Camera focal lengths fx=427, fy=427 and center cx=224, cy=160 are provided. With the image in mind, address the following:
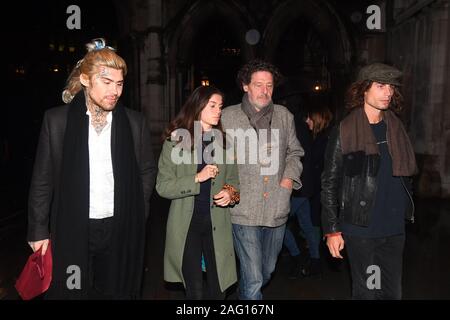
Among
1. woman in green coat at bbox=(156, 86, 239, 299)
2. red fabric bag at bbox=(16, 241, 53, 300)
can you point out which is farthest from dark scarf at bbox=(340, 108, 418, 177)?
red fabric bag at bbox=(16, 241, 53, 300)

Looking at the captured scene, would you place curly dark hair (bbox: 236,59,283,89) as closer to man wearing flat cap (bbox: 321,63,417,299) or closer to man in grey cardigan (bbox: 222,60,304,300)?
man in grey cardigan (bbox: 222,60,304,300)

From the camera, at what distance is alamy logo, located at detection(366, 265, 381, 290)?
3.01 metres

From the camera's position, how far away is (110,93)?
8.87ft

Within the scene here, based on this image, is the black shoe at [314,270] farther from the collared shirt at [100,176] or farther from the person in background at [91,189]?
the collared shirt at [100,176]

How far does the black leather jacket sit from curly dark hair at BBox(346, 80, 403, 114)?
24 cm

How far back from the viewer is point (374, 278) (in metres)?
3.02

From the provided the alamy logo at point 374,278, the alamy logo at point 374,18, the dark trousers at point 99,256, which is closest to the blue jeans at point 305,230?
the alamy logo at point 374,278

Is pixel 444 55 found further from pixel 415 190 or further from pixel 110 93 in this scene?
pixel 110 93

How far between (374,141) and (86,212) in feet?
6.60

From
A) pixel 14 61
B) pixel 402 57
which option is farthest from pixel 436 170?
pixel 14 61

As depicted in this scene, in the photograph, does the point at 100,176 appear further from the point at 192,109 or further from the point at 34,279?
the point at 192,109

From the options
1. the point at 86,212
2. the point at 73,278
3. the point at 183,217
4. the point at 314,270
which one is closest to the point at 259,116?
the point at 183,217

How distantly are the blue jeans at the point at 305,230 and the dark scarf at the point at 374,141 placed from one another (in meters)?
1.98
